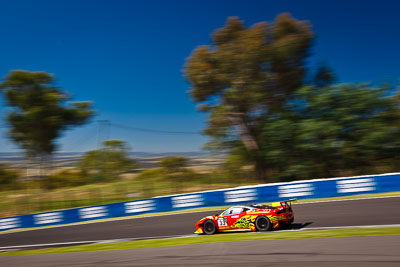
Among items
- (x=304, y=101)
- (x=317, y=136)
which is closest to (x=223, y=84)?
(x=304, y=101)

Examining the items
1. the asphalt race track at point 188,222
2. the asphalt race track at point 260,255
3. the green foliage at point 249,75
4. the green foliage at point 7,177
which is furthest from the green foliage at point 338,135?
the green foliage at point 7,177

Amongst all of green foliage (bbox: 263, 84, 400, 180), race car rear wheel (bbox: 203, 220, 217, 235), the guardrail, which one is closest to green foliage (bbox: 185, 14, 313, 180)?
green foliage (bbox: 263, 84, 400, 180)

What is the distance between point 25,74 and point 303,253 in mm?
41842

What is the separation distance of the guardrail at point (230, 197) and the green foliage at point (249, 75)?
34.8ft

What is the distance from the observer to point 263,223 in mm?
10766

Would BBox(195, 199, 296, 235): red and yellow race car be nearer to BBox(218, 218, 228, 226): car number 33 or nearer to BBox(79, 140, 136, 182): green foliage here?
BBox(218, 218, 228, 226): car number 33

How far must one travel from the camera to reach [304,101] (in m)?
27.9

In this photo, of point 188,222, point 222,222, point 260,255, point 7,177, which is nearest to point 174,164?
point 188,222

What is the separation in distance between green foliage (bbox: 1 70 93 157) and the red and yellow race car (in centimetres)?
3533

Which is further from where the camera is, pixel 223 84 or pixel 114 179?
pixel 114 179

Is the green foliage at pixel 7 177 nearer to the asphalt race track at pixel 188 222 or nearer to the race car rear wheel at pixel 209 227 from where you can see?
the asphalt race track at pixel 188 222

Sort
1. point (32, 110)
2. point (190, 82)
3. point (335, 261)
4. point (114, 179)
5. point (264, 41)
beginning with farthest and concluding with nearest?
point (32, 110) < point (114, 179) < point (190, 82) < point (264, 41) < point (335, 261)

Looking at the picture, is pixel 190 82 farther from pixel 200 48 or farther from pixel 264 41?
pixel 264 41

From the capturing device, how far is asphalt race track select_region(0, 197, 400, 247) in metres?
11.5
